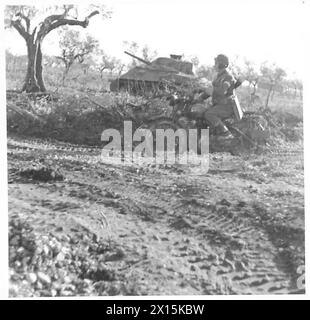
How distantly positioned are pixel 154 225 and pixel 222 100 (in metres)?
1.83

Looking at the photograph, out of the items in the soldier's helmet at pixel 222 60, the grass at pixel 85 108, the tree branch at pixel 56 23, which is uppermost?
the tree branch at pixel 56 23

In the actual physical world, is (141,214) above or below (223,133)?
below

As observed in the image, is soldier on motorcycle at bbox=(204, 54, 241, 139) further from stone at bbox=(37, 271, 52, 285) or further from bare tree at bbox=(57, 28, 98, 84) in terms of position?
stone at bbox=(37, 271, 52, 285)

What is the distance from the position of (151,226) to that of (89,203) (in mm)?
728

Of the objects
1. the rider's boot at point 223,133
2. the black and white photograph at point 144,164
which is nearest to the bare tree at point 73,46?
the black and white photograph at point 144,164

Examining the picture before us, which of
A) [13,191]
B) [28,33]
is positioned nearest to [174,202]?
[13,191]

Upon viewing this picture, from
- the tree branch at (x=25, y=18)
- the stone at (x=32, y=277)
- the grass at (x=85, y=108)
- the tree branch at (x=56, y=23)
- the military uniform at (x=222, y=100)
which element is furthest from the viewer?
the military uniform at (x=222, y=100)

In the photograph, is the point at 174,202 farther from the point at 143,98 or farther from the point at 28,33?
the point at 28,33

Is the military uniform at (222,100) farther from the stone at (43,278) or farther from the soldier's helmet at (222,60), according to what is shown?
the stone at (43,278)

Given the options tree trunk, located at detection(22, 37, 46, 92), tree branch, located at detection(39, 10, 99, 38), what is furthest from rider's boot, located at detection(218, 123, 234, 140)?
tree trunk, located at detection(22, 37, 46, 92)

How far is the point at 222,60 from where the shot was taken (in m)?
5.55

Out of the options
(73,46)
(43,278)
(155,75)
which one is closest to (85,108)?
(73,46)

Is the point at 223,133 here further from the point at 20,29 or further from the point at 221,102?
the point at 20,29

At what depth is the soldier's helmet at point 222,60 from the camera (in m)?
5.53
